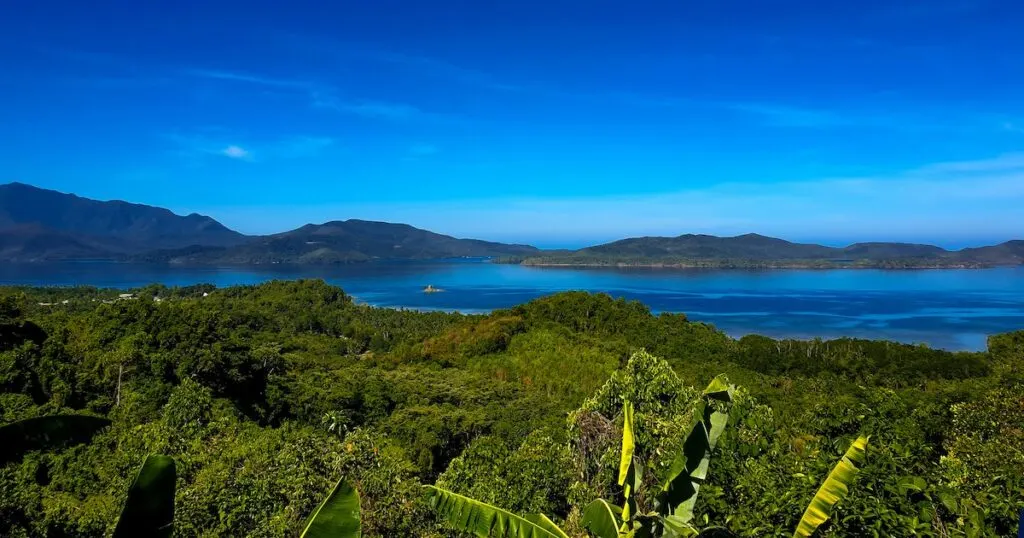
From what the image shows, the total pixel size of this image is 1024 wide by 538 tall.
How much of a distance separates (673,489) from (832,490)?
1032 millimetres

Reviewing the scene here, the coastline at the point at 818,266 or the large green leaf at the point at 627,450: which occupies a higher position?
the large green leaf at the point at 627,450

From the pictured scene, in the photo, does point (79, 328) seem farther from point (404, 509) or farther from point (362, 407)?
point (404, 509)

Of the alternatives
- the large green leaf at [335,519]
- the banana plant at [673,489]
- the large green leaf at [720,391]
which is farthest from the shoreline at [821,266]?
the large green leaf at [335,519]

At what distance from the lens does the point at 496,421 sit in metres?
23.3

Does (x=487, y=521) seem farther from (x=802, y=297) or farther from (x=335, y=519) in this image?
(x=802, y=297)

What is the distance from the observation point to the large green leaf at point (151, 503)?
264 cm

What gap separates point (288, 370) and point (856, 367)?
33475 mm

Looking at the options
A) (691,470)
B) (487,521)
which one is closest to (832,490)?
(691,470)

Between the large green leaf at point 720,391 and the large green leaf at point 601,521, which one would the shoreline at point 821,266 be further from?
the large green leaf at point 601,521

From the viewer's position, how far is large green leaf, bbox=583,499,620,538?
350 cm

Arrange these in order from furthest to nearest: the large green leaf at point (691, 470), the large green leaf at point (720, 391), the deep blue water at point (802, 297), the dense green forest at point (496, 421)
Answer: the deep blue water at point (802, 297), the dense green forest at point (496, 421), the large green leaf at point (720, 391), the large green leaf at point (691, 470)

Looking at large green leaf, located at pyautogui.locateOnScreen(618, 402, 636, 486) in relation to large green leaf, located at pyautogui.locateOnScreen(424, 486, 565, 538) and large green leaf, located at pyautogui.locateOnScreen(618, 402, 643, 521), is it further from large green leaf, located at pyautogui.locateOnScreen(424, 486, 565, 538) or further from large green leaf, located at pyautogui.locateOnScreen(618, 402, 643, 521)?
large green leaf, located at pyautogui.locateOnScreen(424, 486, 565, 538)

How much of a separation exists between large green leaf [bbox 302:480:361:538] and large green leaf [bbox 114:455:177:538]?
0.65m

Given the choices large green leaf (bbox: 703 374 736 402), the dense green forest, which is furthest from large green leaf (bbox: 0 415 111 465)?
the dense green forest
